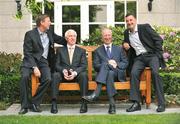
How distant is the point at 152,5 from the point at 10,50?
3.80 metres

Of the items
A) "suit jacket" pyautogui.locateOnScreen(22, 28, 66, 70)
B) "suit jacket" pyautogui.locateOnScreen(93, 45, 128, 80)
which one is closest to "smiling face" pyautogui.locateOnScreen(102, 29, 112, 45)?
"suit jacket" pyautogui.locateOnScreen(93, 45, 128, 80)

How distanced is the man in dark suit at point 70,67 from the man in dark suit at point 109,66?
190mm

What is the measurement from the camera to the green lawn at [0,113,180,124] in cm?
715

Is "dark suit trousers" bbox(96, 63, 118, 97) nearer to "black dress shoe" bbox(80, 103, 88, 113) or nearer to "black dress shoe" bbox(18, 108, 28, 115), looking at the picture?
"black dress shoe" bbox(80, 103, 88, 113)

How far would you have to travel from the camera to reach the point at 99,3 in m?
13.6

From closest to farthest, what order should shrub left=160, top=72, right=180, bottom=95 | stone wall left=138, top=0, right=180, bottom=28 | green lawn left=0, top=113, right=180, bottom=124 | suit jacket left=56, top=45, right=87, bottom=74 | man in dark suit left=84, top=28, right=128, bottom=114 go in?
1. green lawn left=0, top=113, right=180, bottom=124
2. man in dark suit left=84, top=28, right=128, bottom=114
3. suit jacket left=56, top=45, right=87, bottom=74
4. shrub left=160, top=72, right=180, bottom=95
5. stone wall left=138, top=0, right=180, bottom=28

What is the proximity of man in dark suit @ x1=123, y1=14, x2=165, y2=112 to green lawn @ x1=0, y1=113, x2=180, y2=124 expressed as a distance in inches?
23.5

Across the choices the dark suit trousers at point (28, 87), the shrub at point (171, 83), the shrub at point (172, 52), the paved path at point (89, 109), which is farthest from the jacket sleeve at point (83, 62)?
the shrub at point (172, 52)

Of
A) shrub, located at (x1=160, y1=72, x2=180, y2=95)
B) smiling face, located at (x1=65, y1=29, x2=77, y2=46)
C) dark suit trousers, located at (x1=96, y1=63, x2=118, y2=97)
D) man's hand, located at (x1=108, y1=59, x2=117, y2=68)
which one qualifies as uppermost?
smiling face, located at (x1=65, y1=29, x2=77, y2=46)

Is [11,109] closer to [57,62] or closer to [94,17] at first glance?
[57,62]

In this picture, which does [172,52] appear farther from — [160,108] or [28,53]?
[28,53]

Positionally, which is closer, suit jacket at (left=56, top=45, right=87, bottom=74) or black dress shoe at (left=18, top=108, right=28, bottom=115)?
black dress shoe at (left=18, top=108, right=28, bottom=115)

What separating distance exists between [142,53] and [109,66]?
64cm

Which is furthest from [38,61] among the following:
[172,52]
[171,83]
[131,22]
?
[172,52]
